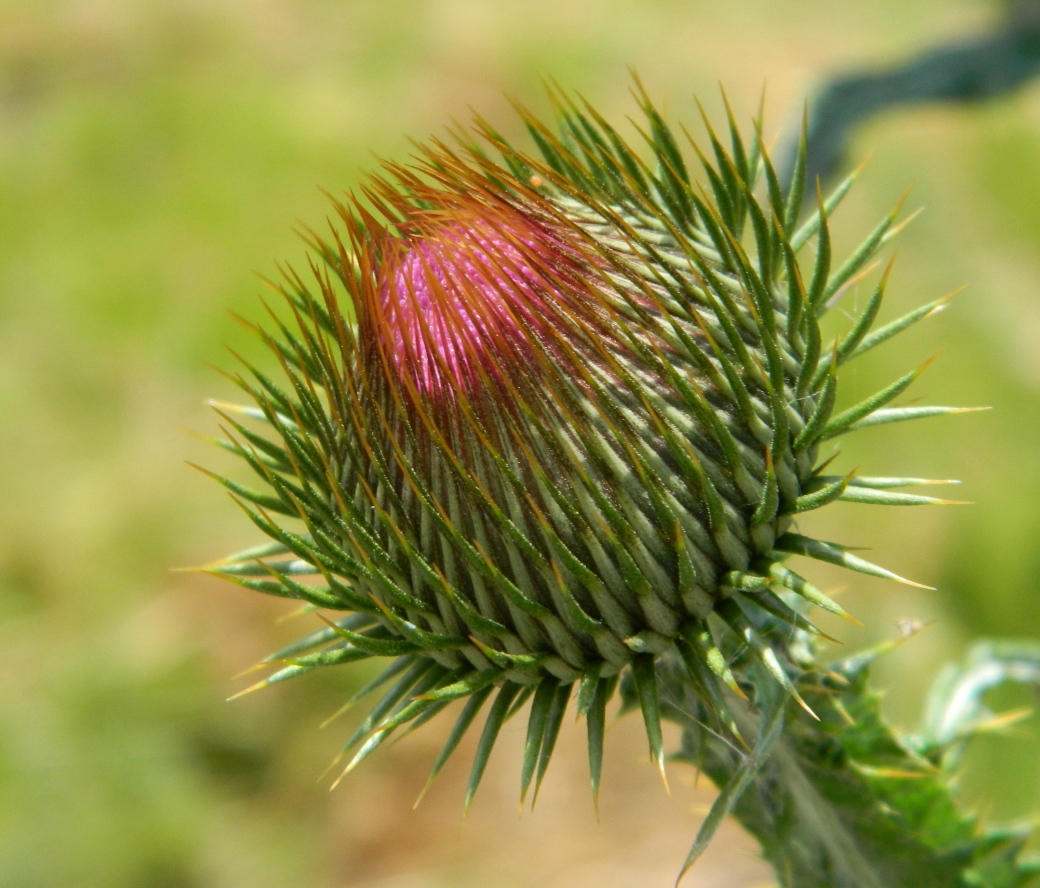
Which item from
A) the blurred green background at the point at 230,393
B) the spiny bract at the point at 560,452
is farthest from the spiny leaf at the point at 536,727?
the blurred green background at the point at 230,393

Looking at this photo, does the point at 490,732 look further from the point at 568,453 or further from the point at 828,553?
the point at 828,553

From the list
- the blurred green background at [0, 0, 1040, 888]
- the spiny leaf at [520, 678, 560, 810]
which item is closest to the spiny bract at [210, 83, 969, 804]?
the spiny leaf at [520, 678, 560, 810]

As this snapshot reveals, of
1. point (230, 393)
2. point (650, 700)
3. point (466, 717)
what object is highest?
point (230, 393)

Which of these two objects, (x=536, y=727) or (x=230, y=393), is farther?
(x=230, y=393)

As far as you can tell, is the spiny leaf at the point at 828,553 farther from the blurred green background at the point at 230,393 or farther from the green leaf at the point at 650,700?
the blurred green background at the point at 230,393

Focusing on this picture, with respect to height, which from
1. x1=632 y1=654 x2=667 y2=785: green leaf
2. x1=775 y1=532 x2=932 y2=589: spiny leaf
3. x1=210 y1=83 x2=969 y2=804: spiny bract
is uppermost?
x1=210 y1=83 x2=969 y2=804: spiny bract

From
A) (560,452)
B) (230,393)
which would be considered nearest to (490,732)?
(560,452)

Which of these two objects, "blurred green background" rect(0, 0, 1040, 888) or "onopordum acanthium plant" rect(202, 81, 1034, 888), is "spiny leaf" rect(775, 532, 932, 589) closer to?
"onopordum acanthium plant" rect(202, 81, 1034, 888)

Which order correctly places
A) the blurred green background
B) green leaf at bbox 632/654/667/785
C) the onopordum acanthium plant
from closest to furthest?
1. green leaf at bbox 632/654/667/785
2. the onopordum acanthium plant
3. the blurred green background

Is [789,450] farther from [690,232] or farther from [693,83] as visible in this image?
[693,83]
